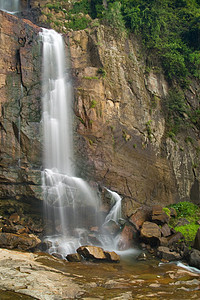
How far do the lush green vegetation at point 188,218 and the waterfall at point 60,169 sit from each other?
14.9 ft

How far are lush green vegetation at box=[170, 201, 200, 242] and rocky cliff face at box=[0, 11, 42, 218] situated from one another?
7780 millimetres

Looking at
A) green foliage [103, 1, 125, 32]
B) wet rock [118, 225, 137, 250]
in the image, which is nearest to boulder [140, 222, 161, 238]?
wet rock [118, 225, 137, 250]

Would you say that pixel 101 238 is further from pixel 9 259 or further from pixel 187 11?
pixel 187 11

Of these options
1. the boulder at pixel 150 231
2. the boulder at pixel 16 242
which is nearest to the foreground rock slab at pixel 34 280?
the boulder at pixel 16 242

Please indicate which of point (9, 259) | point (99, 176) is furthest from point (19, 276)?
point (99, 176)

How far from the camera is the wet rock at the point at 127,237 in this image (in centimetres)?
1309

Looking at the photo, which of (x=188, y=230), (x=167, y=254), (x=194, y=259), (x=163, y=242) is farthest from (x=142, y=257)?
(x=188, y=230)

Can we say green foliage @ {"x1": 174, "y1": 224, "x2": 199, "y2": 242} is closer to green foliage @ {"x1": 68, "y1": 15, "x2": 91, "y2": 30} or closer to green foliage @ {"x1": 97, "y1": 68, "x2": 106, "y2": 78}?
green foliage @ {"x1": 97, "y1": 68, "x2": 106, "y2": 78}

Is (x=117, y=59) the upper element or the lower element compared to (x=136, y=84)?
upper

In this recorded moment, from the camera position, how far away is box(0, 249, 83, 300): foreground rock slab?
6.70 m

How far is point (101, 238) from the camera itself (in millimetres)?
13359

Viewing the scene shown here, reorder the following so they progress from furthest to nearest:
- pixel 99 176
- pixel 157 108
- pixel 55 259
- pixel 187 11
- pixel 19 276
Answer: pixel 187 11
pixel 157 108
pixel 99 176
pixel 55 259
pixel 19 276

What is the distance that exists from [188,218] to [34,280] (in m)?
11.5

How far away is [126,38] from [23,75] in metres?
9.31
